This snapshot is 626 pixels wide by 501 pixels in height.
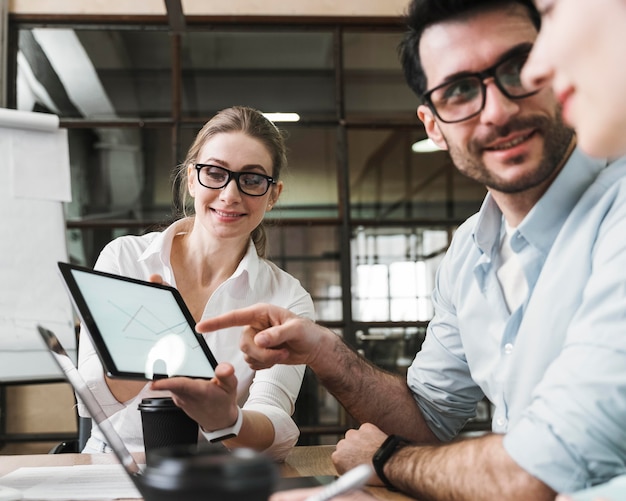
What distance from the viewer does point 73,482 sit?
1.11m

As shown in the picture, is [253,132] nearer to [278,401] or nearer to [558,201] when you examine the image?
[278,401]

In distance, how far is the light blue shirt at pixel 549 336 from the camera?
894mm

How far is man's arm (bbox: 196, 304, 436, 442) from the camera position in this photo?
4.71ft

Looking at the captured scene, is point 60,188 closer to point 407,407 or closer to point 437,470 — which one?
point 407,407

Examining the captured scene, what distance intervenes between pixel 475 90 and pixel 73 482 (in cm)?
94

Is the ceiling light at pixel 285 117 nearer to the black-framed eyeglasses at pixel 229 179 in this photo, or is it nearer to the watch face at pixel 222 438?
the black-framed eyeglasses at pixel 229 179

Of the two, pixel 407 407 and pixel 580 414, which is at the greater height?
pixel 580 414

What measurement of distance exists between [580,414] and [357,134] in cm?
313

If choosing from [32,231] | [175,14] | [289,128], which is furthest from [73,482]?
[289,128]

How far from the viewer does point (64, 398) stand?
12.1 ft

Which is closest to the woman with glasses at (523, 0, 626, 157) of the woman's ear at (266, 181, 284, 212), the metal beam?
the woman's ear at (266, 181, 284, 212)

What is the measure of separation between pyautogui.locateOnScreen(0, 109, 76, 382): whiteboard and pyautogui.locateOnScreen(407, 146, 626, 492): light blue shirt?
4.55 ft

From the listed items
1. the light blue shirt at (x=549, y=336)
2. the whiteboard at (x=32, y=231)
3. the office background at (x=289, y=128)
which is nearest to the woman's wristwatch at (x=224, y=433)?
the light blue shirt at (x=549, y=336)

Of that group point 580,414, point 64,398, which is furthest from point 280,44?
point 580,414
